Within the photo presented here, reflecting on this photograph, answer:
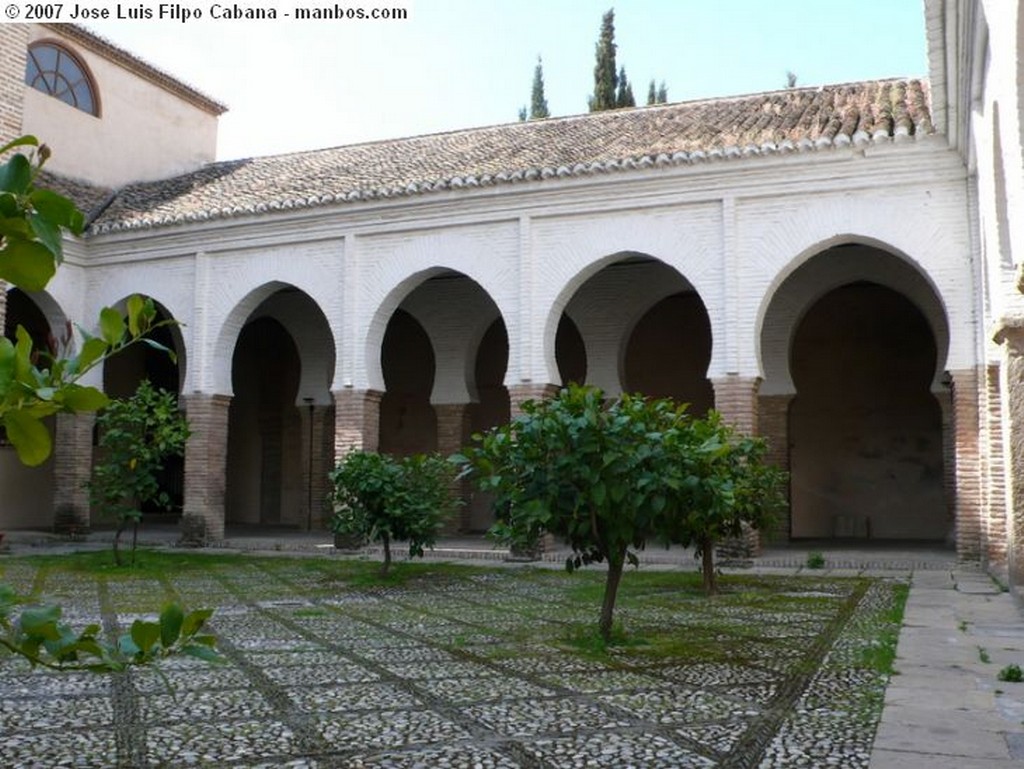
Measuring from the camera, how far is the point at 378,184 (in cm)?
1524

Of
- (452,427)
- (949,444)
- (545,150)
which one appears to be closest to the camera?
(949,444)

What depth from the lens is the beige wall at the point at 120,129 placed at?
17.9m

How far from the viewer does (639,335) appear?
61.4 ft

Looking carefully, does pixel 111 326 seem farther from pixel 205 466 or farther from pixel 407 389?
pixel 407 389

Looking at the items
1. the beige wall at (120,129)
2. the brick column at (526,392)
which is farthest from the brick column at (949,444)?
the beige wall at (120,129)

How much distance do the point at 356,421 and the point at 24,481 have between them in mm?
7716

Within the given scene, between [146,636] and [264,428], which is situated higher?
[264,428]

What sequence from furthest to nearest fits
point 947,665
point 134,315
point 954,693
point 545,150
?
1. point 545,150
2. point 947,665
3. point 954,693
4. point 134,315

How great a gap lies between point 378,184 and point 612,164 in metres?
3.92

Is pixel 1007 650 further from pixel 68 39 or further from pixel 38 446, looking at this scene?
pixel 68 39

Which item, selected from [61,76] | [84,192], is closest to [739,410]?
[84,192]

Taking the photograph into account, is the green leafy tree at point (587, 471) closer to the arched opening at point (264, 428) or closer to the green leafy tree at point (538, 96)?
the arched opening at point (264, 428)

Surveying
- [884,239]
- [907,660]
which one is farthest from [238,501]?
[907,660]

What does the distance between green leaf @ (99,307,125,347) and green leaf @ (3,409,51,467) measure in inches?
5.2
